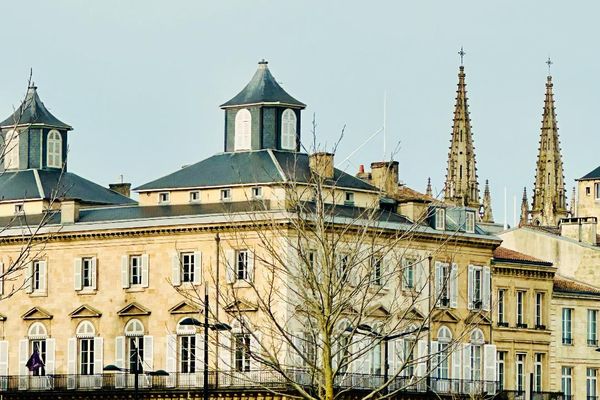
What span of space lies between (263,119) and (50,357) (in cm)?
1408

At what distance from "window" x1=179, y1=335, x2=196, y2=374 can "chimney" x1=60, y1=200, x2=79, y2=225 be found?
804cm

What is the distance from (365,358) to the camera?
380 feet

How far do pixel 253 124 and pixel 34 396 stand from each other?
15144 millimetres

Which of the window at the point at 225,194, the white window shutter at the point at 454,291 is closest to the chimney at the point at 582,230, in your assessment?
the white window shutter at the point at 454,291

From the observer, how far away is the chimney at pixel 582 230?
5527 inches

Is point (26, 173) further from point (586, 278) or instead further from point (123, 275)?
point (586, 278)

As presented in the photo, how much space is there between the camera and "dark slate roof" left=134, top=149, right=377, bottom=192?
116m

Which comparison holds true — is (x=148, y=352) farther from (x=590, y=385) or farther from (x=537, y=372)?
(x=590, y=385)

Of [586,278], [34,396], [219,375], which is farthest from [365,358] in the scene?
[586,278]

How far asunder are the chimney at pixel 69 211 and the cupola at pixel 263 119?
7.12m

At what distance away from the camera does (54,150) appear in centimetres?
12694

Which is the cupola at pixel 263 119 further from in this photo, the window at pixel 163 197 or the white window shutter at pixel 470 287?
the white window shutter at pixel 470 287

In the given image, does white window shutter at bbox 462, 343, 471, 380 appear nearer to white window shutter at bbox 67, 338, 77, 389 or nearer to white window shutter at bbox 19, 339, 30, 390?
white window shutter at bbox 67, 338, 77, 389

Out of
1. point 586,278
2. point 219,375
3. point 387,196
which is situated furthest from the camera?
point 586,278
